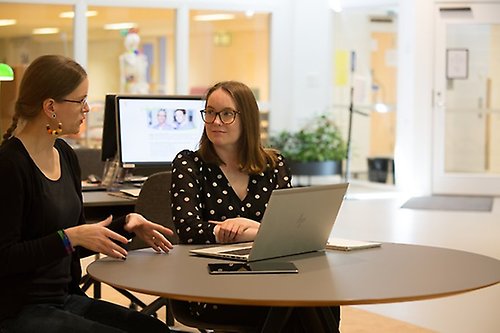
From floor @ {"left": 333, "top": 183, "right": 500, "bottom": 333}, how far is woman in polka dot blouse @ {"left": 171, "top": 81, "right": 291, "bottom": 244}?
184cm

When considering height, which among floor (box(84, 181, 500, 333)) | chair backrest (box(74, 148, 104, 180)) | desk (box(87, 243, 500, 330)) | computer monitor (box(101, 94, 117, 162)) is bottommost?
floor (box(84, 181, 500, 333))

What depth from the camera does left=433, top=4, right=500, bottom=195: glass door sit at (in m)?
10.8

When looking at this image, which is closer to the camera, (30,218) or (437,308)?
(30,218)

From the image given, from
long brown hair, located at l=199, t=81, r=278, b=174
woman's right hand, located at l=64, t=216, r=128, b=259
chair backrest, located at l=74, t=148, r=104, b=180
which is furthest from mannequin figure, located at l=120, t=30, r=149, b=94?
woman's right hand, located at l=64, t=216, r=128, b=259

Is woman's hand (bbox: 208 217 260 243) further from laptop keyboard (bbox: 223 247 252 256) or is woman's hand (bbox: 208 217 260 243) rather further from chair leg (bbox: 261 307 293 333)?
chair leg (bbox: 261 307 293 333)

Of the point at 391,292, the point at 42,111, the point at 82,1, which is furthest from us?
the point at 82,1

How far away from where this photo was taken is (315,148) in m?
10.8

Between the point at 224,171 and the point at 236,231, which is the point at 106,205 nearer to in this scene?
the point at 224,171

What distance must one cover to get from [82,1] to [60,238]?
8046mm

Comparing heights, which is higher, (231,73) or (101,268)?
(231,73)

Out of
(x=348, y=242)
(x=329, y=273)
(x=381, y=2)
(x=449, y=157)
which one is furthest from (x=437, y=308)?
(x=381, y=2)

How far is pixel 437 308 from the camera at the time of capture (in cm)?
494

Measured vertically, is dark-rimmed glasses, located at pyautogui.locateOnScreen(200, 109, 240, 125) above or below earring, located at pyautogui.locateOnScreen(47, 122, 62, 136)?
above

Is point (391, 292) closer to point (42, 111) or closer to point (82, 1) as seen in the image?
point (42, 111)
